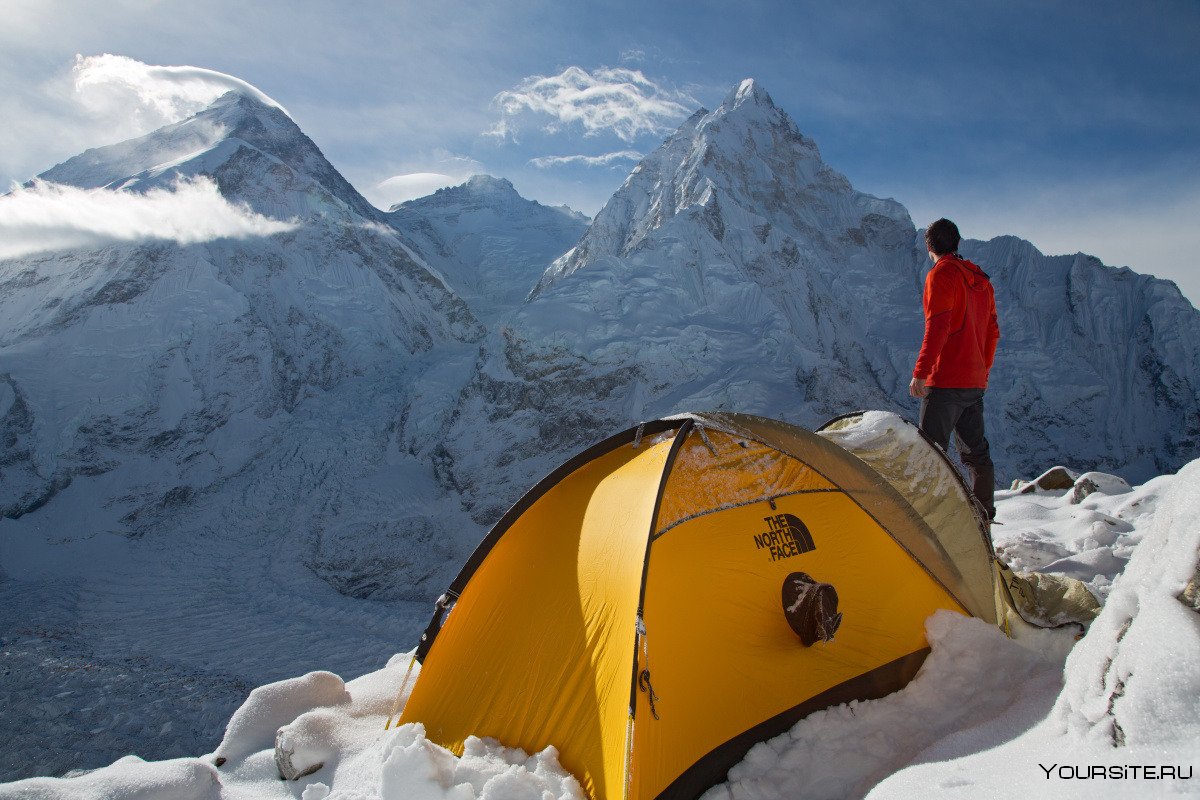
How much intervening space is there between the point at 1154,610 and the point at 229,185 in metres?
95.4

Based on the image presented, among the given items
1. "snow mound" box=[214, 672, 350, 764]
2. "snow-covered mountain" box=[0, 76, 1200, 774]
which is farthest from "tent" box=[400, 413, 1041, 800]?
"snow-covered mountain" box=[0, 76, 1200, 774]

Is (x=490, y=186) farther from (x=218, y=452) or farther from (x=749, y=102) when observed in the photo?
(x=218, y=452)

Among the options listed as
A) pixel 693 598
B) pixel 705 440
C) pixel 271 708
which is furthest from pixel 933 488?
pixel 271 708

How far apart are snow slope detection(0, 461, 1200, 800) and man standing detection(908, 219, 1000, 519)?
1970 millimetres

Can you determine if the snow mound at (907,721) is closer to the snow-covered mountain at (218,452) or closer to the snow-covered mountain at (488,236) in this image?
the snow-covered mountain at (218,452)

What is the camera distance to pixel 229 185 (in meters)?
79.8

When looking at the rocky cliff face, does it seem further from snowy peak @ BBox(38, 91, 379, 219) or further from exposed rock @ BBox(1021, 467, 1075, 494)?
exposed rock @ BBox(1021, 467, 1075, 494)

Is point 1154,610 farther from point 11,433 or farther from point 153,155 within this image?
point 153,155

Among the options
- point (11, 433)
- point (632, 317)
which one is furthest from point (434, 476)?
point (11, 433)

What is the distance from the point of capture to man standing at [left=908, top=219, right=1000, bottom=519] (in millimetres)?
5176

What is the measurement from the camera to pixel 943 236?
5.17 meters

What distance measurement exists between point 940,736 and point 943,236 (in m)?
3.74

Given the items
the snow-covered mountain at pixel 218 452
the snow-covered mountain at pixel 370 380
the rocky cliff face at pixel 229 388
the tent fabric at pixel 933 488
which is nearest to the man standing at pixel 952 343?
the tent fabric at pixel 933 488

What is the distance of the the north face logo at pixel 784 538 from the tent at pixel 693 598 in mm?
12
